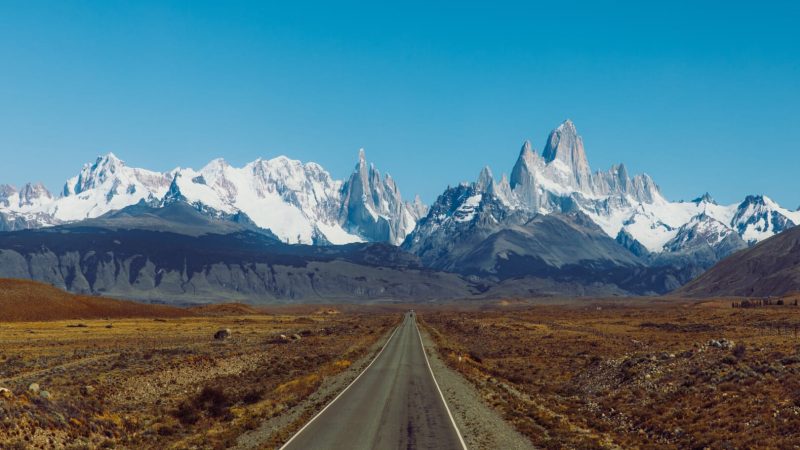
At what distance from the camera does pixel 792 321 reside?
94375mm

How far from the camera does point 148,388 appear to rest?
39969 mm

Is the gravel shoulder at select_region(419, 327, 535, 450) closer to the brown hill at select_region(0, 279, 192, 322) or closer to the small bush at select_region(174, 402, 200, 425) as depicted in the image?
the small bush at select_region(174, 402, 200, 425)

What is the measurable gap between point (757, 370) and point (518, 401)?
11.4 m

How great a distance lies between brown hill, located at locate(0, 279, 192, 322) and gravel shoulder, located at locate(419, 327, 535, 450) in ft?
335

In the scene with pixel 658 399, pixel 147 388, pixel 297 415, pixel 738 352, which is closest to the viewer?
pixel 297 415

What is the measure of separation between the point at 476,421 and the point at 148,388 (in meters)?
20.1

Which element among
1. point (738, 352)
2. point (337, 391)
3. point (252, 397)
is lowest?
point (252, 397)

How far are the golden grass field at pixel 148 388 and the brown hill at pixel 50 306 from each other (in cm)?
4978

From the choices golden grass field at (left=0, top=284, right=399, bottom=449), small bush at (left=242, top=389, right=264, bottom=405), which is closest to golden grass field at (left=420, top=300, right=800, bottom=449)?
golden grass field at (left=0, top=284, right=399, bottom=449)

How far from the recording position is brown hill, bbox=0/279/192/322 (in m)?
123

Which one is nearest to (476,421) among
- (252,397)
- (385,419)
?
(385,419)

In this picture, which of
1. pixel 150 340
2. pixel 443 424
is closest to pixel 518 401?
pixel 443 424

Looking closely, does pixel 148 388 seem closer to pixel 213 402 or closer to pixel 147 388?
pixel 147 388

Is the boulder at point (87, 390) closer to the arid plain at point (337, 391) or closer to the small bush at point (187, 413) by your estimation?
the arid plain at point (337, 391)
